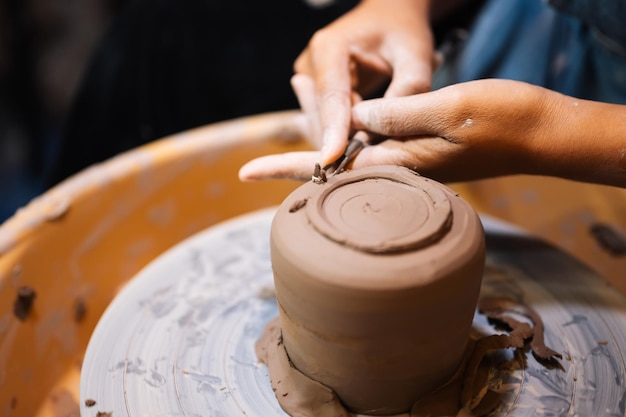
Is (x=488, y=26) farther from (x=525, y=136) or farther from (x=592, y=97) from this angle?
(x=525, y=136)

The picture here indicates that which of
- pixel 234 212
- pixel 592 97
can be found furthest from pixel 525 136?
pixel 234 212

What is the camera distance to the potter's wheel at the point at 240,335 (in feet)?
3.76

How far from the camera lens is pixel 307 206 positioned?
1.03 metres

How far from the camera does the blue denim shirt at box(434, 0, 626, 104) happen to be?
72.2 inches

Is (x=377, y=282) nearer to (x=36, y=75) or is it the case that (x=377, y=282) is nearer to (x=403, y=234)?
(x=403, y=234)

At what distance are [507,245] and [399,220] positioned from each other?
65cm

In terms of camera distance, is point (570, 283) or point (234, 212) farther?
point (234, 212)

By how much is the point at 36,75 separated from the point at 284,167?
255 centimetres

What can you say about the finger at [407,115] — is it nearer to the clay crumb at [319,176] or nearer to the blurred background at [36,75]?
the clay crumb at [319,176]

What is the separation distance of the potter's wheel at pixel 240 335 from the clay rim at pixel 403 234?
0.38 meters

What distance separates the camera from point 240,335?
51.2 inches

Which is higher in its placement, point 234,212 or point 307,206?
point 307,206

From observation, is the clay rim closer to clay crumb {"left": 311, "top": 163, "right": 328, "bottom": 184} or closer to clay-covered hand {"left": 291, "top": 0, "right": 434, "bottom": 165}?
clay crumb {"left": 311, "top": 163, "right": 328, "bottom": 184}

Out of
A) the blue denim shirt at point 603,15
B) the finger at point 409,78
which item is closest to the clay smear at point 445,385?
the finger at point 409,78
